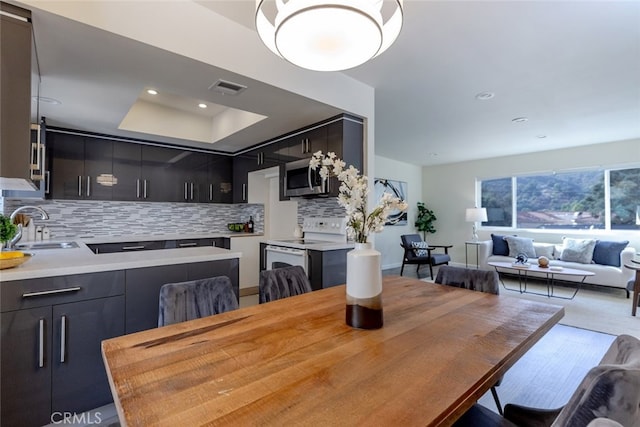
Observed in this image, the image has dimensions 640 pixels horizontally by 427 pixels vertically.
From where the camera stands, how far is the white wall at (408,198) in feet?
21.2

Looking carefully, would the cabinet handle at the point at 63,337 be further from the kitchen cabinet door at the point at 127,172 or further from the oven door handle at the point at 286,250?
the kitchen cabinet door at the point at 127,172

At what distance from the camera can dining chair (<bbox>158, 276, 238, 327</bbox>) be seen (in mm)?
1392

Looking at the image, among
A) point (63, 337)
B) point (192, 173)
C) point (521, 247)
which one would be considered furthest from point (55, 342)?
point (521, 247)

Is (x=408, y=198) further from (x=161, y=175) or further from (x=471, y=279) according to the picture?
(x=471, y=279)

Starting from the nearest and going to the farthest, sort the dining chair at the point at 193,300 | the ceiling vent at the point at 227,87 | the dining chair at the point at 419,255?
the dining chair at the point at 193,300 < the ceiling vent at the point at 227,87 < the dining chair at the point at 419,255

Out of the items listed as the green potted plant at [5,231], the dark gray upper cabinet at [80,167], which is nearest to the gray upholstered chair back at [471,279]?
the green potted plant at [5,231]

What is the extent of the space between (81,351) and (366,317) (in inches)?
67.8

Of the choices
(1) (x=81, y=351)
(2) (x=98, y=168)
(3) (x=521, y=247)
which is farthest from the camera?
(3) (x=521, y=247)

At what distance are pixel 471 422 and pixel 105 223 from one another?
4.47 meters

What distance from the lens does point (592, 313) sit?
355cm

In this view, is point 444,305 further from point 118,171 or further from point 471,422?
point 118,171

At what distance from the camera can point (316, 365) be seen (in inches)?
34.5

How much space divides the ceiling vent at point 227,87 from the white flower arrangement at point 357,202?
148 centimetres

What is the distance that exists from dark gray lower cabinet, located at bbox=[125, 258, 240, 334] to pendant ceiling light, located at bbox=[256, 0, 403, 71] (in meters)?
1.61
